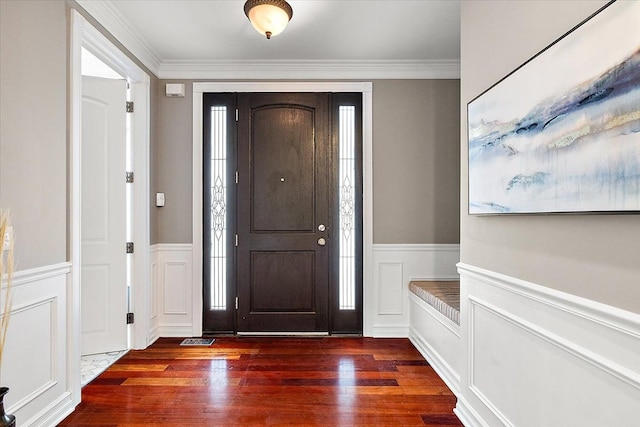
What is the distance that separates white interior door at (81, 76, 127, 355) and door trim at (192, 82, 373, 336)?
0.61 meters

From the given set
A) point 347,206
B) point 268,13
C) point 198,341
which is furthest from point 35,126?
point 347,206

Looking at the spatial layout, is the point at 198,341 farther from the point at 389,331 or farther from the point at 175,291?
the point at 389,331

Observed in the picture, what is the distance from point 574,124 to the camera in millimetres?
1163

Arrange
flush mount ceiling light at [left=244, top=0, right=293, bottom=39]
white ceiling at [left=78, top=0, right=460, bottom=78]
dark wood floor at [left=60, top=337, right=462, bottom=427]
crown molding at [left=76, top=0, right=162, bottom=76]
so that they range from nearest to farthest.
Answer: dark wood floor at [left=60, top=337, right=462, bottom=427]
flush mount ceiling light at [left=244, top=0, right=293, bottom=39]
crown molding at [left=76, top=0, right=162, bottom=76]
white ceiling at [left=78, top=0, right=460, bottom=78]

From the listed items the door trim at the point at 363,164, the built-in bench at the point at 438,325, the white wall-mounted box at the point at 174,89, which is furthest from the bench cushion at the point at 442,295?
the white wall-mounted box at the point at 174,89

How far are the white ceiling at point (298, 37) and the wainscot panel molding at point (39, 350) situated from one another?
171 centimetres

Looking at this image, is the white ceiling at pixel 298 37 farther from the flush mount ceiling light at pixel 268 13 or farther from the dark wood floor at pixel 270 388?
the dark wood floor at pixel 270 388

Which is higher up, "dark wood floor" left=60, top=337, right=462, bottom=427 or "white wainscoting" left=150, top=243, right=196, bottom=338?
"white wainscoting" left=150, top=243, right=196, bottom=338

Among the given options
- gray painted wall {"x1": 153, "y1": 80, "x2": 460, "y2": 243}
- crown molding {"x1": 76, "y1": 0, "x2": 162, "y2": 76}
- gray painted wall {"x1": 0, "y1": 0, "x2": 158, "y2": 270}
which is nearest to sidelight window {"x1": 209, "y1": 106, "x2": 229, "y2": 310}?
Result: gray painted wall {"x1": 153, "y1": 80, "x2": 460, "y2": 243}

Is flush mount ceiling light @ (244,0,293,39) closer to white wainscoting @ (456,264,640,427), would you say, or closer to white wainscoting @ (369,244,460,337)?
white wainscoting @ (456,264,640,427)

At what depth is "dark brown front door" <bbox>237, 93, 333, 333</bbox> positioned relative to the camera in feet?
11.0

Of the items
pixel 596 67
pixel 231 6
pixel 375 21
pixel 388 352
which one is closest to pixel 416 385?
pixel 388 352

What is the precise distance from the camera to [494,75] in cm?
172

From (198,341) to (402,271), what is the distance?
77.5 inches
